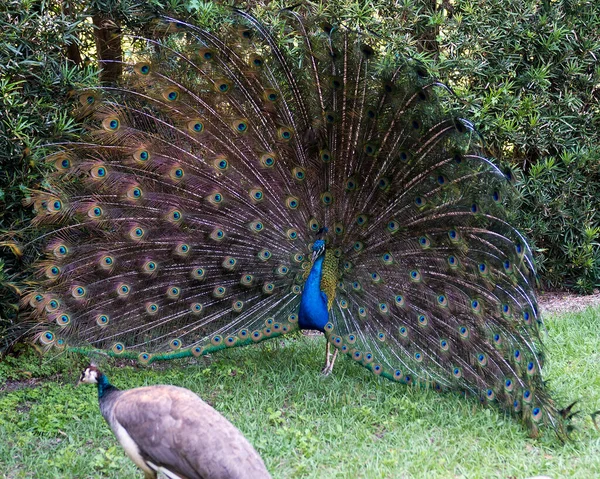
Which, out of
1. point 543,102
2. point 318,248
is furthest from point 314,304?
point 543,102

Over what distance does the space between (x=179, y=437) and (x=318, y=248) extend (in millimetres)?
1914

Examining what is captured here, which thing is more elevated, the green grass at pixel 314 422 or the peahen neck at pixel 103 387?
the peahen neck at pixel 103 387

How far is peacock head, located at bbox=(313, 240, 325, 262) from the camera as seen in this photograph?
432cm

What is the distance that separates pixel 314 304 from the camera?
14.3ft

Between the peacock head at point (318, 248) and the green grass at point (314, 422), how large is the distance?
864mm

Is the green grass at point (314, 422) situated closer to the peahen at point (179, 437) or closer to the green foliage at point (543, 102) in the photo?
the peahen at point (179, 437)

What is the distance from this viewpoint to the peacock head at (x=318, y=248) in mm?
4316

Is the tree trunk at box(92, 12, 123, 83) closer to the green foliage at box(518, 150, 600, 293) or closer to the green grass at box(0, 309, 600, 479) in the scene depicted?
the green grass at box(0, 309, 600, 479)

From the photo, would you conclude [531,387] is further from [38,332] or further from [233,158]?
[38,332]

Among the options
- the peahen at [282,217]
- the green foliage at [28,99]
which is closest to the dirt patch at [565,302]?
the peahen at [282,217]

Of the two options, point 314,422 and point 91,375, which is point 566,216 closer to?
point 314,422

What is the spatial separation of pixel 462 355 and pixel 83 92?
293 cm

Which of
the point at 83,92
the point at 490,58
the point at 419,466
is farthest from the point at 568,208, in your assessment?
the point at 83,92

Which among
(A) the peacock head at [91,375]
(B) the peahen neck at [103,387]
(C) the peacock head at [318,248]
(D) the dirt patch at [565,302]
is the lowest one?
(D) the dirt patch at [565,302]
